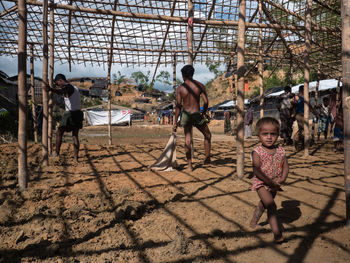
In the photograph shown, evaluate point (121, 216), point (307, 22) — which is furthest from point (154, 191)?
point (307, 22)

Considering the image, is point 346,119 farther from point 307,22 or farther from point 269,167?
point 307,22

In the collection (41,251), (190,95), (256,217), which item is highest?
(190,95)

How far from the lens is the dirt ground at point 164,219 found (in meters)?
1.65

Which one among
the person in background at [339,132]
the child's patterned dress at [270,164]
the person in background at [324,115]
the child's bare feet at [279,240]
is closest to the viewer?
the child's bare feet at [279,240]

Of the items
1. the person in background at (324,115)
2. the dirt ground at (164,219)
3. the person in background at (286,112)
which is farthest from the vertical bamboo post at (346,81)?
the person in background at (324,115)

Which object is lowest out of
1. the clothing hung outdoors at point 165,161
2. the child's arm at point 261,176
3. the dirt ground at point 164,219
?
the dirt ground at point 164,219

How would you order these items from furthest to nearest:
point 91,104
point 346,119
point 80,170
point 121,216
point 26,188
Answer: point 91,104 < point 80,170 < point 26,188 < point 121,216 < point 346,119

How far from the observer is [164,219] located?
216 centimetres

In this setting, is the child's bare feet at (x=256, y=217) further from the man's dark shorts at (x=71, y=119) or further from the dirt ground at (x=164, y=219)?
the man's dark shorts at (x=71, y=119)

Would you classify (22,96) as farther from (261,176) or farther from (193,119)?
(261,176)

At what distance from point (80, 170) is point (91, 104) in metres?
33.9

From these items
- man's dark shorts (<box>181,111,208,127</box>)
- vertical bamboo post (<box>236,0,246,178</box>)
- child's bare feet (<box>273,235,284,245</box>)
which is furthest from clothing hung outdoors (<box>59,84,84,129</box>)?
child's bare feet (<box>273,235,284,245</box>)

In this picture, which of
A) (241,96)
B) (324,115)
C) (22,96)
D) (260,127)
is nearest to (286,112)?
(324,115)

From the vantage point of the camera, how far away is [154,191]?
286 cm
